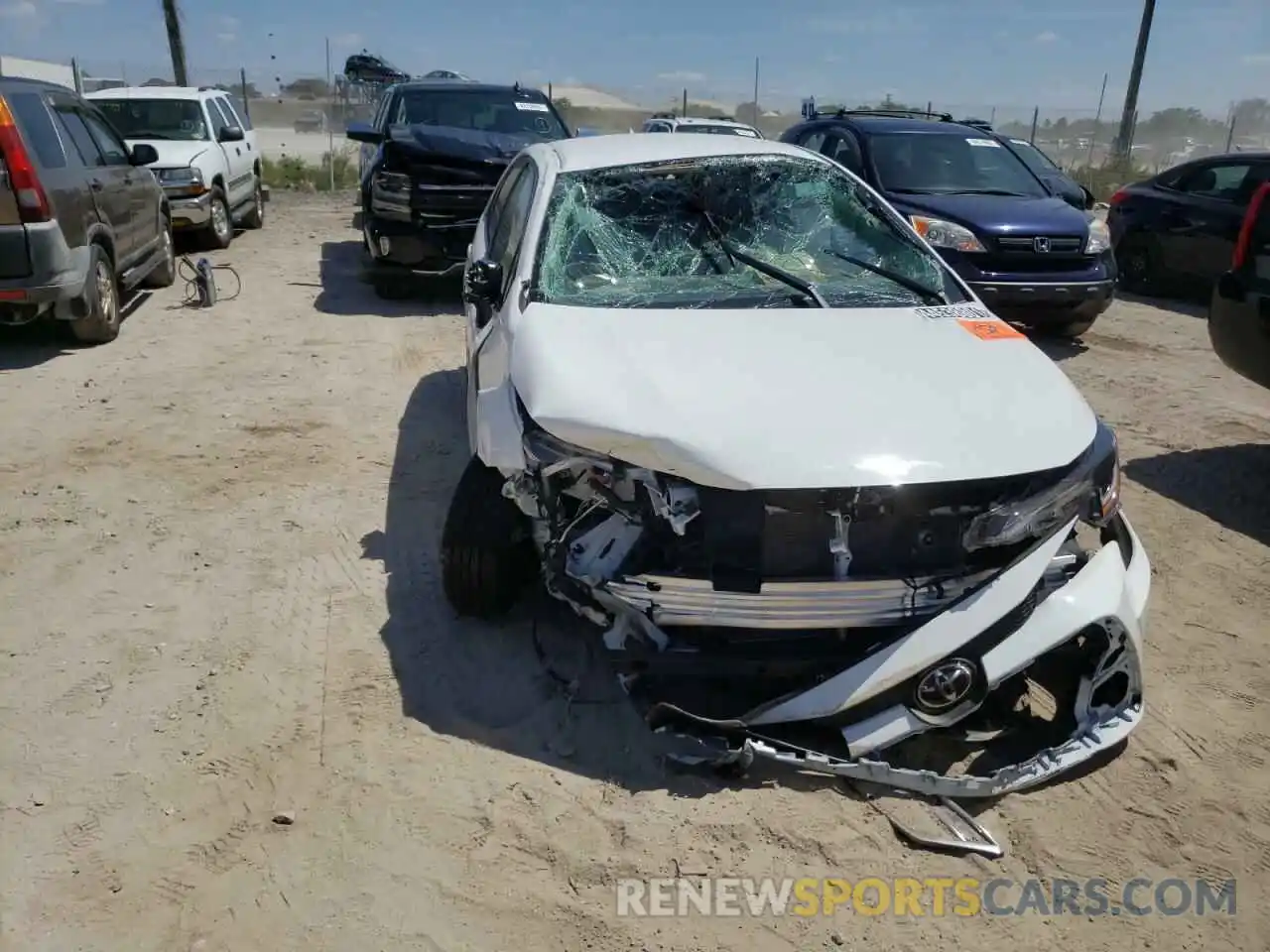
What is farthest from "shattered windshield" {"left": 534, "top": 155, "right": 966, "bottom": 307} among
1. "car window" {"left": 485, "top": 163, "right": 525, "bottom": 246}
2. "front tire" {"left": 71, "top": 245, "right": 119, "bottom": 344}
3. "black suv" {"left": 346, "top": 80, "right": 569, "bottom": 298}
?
"front tire" {"left": 71, "top": 245, "right": 119, "bottom": 344}

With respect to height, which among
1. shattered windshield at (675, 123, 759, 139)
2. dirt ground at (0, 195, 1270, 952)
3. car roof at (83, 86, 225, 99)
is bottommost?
dirt ground at (0, 195, 1270, 952)

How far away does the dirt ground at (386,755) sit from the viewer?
257cm

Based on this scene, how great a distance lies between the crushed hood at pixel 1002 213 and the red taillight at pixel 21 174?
6171mm

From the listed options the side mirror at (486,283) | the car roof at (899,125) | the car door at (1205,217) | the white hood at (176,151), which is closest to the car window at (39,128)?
the white hood at (176,151)

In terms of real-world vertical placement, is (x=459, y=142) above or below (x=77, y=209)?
above

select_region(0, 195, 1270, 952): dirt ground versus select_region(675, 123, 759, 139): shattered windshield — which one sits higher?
select_region(675, 123, 759, 139): shattered windshield

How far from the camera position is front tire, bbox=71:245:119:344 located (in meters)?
7.29

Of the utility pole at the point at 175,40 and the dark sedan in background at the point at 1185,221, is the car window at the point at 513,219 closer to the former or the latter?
the dark sedan in background at the point at 1185,221

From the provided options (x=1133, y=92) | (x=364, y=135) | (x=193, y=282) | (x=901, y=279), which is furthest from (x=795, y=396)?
(x=1133, y=92)

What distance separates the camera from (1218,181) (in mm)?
10070

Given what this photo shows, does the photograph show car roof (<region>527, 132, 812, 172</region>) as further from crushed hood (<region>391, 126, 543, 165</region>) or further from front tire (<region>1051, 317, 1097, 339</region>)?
front tire (<region>1051, 317, 1097, 339</region>)

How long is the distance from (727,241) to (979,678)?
89.2 inches

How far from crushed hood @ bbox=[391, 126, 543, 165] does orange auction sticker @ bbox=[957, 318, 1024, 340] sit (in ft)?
18.3

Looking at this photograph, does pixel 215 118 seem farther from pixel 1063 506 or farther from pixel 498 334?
pixel 1063 506
